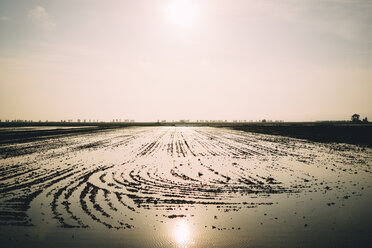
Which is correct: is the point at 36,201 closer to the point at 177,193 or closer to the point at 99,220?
the point at 99,220

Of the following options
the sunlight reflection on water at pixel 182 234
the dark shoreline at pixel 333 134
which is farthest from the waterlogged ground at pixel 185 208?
the dark shoreline at pixel 333 134

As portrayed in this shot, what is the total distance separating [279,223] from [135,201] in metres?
4.84

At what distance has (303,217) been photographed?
326 inches

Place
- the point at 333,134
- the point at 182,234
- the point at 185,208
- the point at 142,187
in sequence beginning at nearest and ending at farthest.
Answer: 1. the point at 182,234
2. the point at 185,208
3. the point at 142,187
4. the point at 333,134

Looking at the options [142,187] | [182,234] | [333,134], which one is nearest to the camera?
[182,234]

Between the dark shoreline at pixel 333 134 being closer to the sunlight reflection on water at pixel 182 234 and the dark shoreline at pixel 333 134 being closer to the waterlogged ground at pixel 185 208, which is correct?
the waterlogged ground at pixel 185 208

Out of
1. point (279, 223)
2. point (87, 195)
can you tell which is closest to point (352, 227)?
point (279, 223)

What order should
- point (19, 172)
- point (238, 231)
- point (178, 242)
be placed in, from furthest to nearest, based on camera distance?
point (19, 172)
point (238, 231)
point (178, 242)

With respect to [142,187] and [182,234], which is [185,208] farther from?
[142,187]

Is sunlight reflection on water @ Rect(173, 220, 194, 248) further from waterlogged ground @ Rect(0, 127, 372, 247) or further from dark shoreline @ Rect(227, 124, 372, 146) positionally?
dark shoreline @ Rect(227, 124, 372, 146)

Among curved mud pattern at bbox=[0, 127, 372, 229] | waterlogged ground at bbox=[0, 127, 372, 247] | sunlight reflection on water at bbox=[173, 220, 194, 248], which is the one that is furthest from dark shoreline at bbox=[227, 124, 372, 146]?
sunlight reflection on water at bbox=[173, 220, 194, 248]

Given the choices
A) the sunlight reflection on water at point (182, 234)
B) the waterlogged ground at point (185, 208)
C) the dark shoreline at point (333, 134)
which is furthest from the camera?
the dark shoreline at point (333, 134)

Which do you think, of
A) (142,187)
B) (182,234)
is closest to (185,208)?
(182,234)

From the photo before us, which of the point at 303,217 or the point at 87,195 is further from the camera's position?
the point at 87,195
